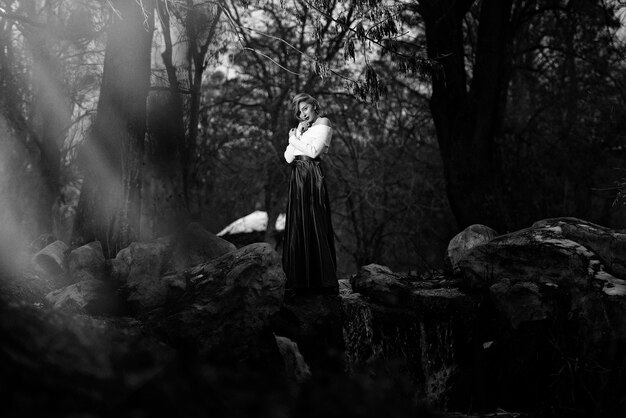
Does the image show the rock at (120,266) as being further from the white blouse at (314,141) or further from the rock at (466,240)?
the rock at (466,240)

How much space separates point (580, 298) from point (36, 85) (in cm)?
1369

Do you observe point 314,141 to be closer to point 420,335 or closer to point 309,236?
point 309,236

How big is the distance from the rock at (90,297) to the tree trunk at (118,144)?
1.61m

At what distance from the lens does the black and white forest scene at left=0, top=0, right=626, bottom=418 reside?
2287 millimetres

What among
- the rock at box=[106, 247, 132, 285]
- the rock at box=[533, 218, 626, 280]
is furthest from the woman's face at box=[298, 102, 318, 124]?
the rock at box=[533, 218, 626, 280]

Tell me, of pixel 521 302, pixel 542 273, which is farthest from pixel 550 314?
pixel 542 273

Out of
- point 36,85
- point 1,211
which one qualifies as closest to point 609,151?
point 36,85

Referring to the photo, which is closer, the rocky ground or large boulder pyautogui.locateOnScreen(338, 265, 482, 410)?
the rocky ground

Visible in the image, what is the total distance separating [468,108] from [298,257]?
5.60 metres

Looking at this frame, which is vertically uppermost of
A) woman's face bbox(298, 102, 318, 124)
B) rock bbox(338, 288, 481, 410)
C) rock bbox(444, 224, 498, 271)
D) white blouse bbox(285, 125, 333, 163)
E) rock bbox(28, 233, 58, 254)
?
woman's face bbox(298, 102, 318, 124)

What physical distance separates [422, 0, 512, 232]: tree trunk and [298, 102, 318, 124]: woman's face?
4.57 meters

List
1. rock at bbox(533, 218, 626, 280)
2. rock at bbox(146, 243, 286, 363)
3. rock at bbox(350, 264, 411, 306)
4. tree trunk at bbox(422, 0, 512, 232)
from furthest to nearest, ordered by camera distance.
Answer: tree trunk at bbox(422, 0, 512, 232) → rock at bbox(350, 264, 411, 306) → rock at bbox(533, 218, 626, 280) → rock at bbox(146, 243, 286, 363)

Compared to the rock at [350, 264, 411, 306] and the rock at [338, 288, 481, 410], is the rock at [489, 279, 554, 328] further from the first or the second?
the rock at [350, 264, 411, 306]

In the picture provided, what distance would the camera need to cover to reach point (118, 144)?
8.77m
